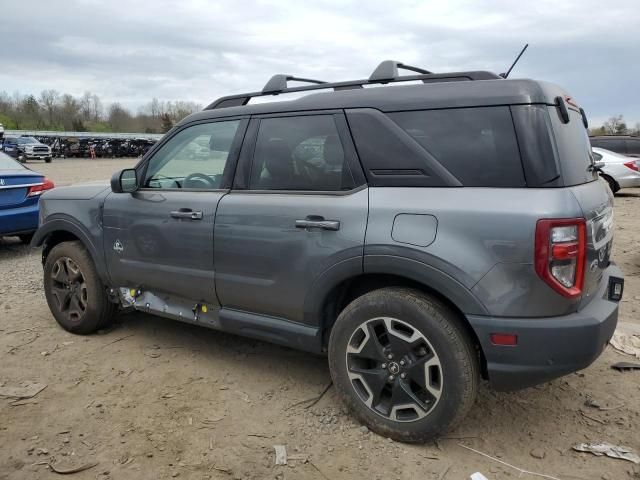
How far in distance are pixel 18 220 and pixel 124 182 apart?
14.0ft

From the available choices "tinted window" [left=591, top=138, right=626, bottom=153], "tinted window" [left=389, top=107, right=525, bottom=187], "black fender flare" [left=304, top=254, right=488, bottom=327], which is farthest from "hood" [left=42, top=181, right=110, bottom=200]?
"tinted window" [left=591, top=138, right=626, bottom=153]

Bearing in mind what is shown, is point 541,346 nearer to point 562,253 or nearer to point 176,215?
point 562,253

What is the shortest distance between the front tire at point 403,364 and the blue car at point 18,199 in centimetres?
601

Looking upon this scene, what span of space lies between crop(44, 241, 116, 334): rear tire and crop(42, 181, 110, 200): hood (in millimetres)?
399

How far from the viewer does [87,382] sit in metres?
3.67

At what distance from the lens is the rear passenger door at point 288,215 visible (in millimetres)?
2957

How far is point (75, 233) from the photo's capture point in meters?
4.36

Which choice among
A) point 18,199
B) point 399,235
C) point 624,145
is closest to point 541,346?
point 399,235

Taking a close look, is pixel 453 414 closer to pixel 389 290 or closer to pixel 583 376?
pixel 389 290

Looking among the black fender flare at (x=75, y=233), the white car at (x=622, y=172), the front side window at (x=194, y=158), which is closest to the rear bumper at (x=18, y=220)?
the black fender flare at (x=75, y=233)

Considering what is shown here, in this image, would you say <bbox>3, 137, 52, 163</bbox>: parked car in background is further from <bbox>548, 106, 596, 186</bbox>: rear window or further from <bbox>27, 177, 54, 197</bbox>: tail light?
<bbox>548, 106, 596, 186</bbox>: rear window

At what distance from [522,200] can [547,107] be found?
0.50 meters

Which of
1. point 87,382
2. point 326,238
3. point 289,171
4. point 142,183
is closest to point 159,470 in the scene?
point 87,382

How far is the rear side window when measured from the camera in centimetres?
255
